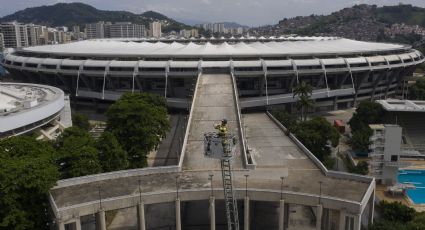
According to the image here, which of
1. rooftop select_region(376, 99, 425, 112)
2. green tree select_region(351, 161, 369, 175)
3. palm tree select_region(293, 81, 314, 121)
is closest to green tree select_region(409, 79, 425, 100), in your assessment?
rooftop select_region(376, 99, 425, 112)

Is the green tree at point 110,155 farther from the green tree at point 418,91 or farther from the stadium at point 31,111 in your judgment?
the green tree at point 418,91

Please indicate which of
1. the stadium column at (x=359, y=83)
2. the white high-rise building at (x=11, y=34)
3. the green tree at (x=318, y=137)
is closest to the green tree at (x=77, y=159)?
the green tree at (x=318, y=137)

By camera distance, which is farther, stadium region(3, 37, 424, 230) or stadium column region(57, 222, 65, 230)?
stadium region(3, 37, 424, 230)

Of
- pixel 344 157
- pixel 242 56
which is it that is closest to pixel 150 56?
pixel 242 56

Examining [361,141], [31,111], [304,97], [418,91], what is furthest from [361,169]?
[418,91]

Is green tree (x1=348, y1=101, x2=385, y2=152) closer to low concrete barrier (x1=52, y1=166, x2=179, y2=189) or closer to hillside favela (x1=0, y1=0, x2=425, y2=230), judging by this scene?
hillside favela (x1=0, y1=0, x2=425, y2=230)

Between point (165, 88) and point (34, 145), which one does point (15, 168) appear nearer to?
point (34, 145)

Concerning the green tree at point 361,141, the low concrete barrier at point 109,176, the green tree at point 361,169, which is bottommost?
the green tree at point 361,169
